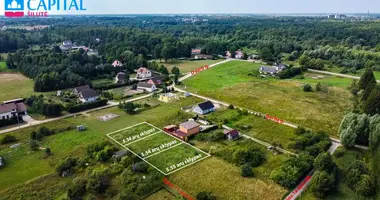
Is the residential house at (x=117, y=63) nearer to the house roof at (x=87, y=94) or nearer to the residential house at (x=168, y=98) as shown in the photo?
the house roof at (x=87, y=94)

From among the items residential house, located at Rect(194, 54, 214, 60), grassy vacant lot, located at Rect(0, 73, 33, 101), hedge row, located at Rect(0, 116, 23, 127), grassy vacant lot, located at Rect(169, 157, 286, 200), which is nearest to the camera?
grassy vacant lot, located at Rect(169, 157, 286, 200)

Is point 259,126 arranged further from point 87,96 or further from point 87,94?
point 87,94

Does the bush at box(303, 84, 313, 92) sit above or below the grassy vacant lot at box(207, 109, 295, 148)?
above

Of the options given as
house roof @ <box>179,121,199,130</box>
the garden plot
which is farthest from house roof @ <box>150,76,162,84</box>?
house roof @ <box>179,121,199,130</box>

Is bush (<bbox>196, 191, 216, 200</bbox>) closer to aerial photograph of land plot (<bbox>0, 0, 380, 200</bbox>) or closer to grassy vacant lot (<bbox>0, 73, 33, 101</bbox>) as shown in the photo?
aerial photograph of land plot (<bbox>0, 0, 380, 200</bbox>)

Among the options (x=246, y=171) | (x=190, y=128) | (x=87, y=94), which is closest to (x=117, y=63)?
(x=87, y=94)

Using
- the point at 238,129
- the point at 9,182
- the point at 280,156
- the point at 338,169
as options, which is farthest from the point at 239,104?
the point at 9,182
